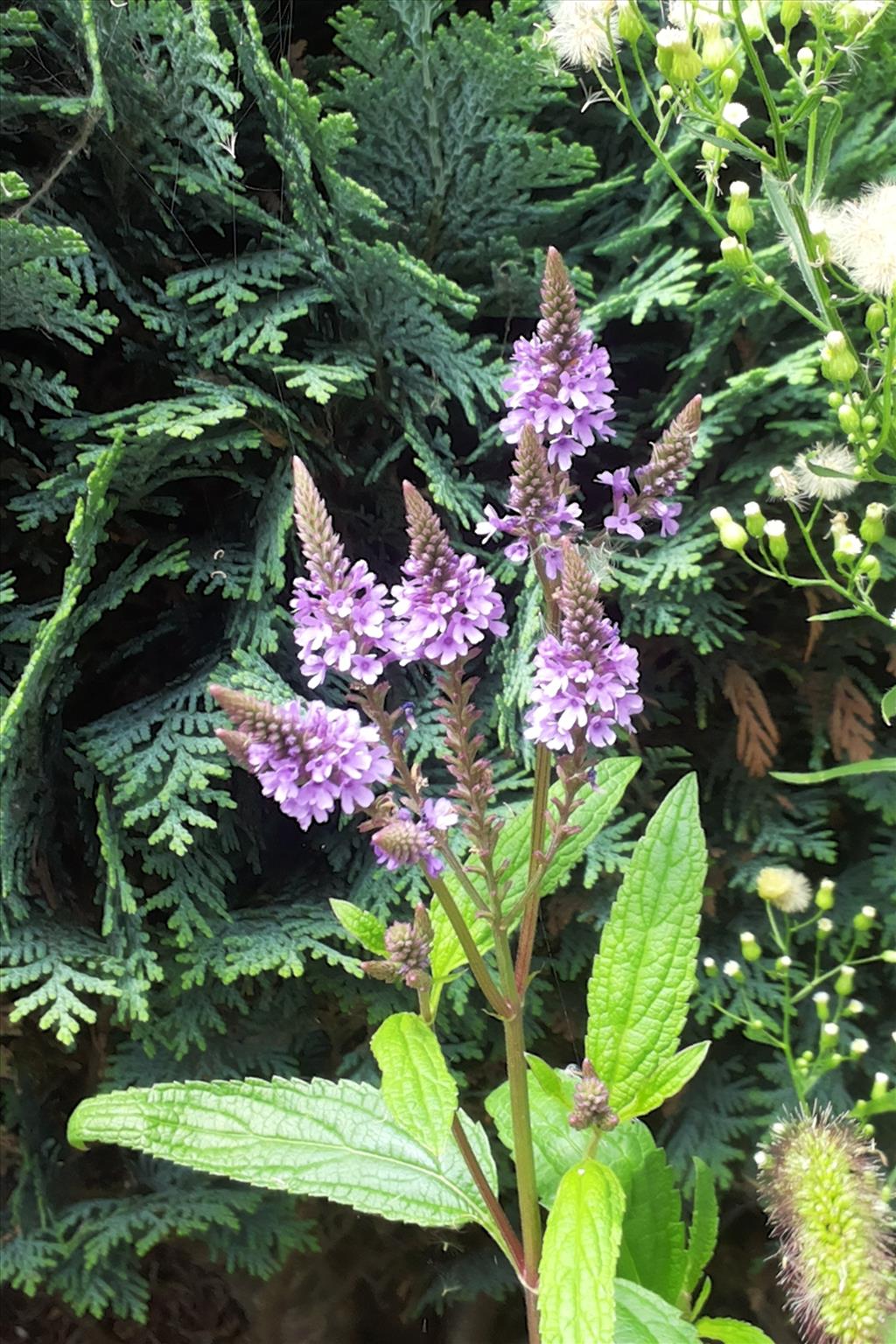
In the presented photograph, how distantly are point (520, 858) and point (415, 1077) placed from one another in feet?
0.61

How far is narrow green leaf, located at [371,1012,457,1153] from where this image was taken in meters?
0.65

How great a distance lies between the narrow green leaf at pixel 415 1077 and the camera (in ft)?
2.13

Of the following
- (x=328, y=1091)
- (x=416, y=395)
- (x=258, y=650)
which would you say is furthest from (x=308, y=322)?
(x=328, y=1091)

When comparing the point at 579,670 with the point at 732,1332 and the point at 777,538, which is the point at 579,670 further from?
the point at 732,1332

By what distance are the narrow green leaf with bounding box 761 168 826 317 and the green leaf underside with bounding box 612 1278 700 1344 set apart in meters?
0.75

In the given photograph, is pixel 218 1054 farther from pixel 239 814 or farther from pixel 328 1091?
pixel 328 1091

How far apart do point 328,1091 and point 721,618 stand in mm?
809

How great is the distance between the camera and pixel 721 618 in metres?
1.28

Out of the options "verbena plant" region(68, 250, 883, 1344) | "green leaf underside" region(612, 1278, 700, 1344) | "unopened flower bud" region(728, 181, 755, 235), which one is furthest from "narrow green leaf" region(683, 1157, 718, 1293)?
"unopened flower bud" region(728, 181, 755, 235)

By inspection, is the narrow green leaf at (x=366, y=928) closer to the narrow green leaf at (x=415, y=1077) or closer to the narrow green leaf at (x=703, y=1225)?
the narrow green leaf at (x=415, y=1077)

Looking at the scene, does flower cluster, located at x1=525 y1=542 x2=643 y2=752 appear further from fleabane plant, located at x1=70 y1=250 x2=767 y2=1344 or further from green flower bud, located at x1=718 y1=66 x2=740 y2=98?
green flower bud, located at x1=718 y1=66 x2=740 y2=98

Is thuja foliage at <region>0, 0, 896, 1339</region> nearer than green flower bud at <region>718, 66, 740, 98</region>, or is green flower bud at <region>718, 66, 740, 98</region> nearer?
green flower bud at <region>718, 66, 740, 98</region>

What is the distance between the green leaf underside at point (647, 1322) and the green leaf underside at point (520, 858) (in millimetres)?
280

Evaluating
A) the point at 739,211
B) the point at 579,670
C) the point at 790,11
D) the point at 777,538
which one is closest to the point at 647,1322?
the point at 579,670
